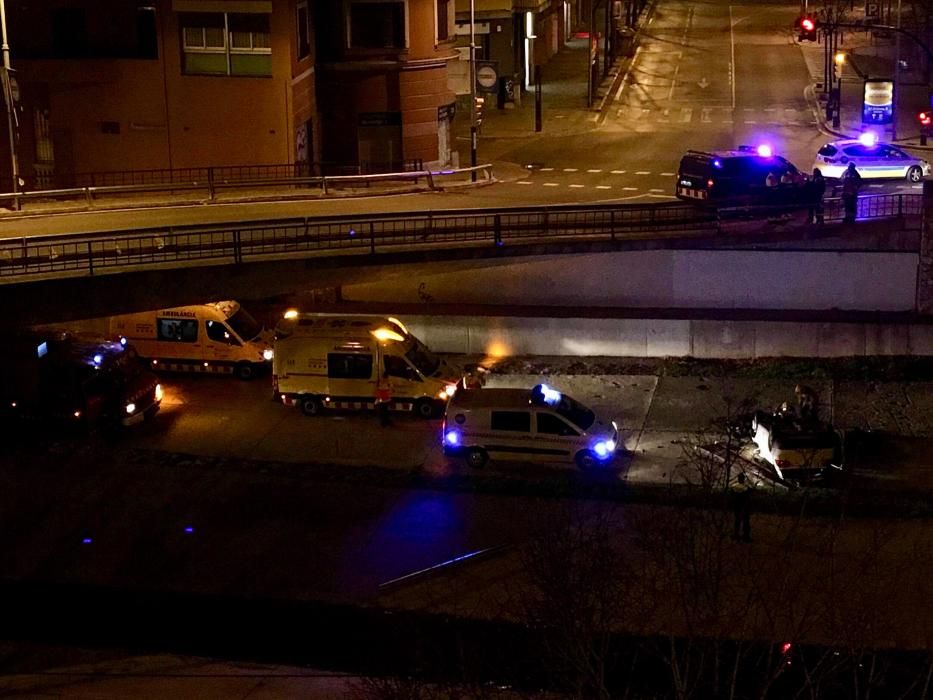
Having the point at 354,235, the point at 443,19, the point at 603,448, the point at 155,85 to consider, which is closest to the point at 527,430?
the point at 603,448

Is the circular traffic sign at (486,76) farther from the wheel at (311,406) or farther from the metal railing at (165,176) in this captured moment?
the wheel at (311,406)

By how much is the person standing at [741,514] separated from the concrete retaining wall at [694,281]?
32.9 ft

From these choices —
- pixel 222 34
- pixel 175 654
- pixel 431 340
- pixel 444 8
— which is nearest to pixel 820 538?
pixel 175 654

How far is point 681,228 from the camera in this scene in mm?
32969

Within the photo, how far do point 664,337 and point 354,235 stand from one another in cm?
686

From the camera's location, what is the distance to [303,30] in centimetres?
4116

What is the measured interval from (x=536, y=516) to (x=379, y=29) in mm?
21755

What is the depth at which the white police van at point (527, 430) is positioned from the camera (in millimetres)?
26359

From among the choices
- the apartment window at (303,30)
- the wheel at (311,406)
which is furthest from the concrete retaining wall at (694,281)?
the apartment window at (303,30)

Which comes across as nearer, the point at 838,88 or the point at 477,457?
the point at 477,457

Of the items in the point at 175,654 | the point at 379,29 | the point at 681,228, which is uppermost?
the point at 379,29

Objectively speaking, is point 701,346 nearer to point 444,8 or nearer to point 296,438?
point 296,438

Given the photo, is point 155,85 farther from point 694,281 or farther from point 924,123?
point 924,123

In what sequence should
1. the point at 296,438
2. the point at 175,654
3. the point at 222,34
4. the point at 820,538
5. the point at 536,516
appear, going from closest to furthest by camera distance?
the point at 175,654 → the point at 820,538 → the point at 536,516 → the point at 296,438 → the point at 222,34
